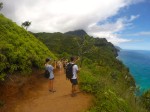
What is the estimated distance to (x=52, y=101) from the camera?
972 cm

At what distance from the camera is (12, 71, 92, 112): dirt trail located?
888 cm

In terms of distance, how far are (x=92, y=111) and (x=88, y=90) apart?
216 centimetres

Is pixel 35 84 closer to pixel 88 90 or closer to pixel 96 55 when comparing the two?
pixel 88 90

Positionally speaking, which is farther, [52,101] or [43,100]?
[43,100]

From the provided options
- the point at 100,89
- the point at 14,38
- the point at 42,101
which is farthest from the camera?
the point at 14,38

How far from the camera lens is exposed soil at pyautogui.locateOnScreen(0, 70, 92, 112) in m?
8.89

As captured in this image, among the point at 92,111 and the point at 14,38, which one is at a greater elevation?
the point at 14,38

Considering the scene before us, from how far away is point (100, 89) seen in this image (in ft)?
34.6

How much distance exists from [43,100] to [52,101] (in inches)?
16.6

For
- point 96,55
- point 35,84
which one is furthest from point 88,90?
point 96,55

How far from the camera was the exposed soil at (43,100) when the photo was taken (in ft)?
29.2

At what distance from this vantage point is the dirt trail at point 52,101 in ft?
29.1

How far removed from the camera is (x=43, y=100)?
9891 millimetres

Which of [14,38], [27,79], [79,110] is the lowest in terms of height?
[79,110]
